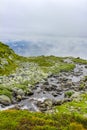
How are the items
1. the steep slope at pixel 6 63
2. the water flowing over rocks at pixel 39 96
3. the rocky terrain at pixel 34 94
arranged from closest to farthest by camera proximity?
the water flowing over rocks at pixel 39 96 → the rocky terrain at pixel 34 94 → the steep slope at pixel 6 63

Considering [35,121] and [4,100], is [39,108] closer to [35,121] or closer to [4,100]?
[4,100]

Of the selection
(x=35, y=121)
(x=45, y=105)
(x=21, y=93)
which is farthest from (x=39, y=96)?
(x=35, y=121)

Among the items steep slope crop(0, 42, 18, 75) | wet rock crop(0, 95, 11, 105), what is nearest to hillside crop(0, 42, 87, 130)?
wet rock crop(0, 95, 11, 105)

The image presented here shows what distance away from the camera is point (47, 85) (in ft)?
176

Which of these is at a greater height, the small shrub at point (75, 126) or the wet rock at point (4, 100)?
the small shrub at point (75, 126)

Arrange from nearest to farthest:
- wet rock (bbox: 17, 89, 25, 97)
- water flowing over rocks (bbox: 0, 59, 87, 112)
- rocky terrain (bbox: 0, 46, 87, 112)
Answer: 1. water flowing over rocks (bbox: 0, 59, 87, 112)
2. rocky terrain (bbox: 0, 46, 87, 112)
3. wet rock (bbox: 17, 89, 25, 97)

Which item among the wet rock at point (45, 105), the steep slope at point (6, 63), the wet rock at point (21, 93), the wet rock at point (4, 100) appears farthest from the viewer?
the steep slope at point (6, 63)

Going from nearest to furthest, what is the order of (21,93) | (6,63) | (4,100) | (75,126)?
(75,126) < (4,100) < (21,93) < (6,63)

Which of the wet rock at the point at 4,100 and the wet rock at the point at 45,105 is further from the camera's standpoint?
the wet rock at the point at 4,100

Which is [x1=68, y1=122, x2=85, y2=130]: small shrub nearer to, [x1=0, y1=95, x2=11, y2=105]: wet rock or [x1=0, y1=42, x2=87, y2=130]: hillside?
[x1=0, y1=42, x2=87, y2=130]: hillside

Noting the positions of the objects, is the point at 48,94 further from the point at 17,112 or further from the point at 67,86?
the point at 17,112

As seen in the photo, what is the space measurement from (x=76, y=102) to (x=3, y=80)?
21849 mm

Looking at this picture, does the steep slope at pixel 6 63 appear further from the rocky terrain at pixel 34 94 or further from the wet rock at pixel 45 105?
the wet rock at pixel 45 105

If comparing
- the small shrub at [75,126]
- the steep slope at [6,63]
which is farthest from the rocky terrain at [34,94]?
the small shrub at [75,126]
